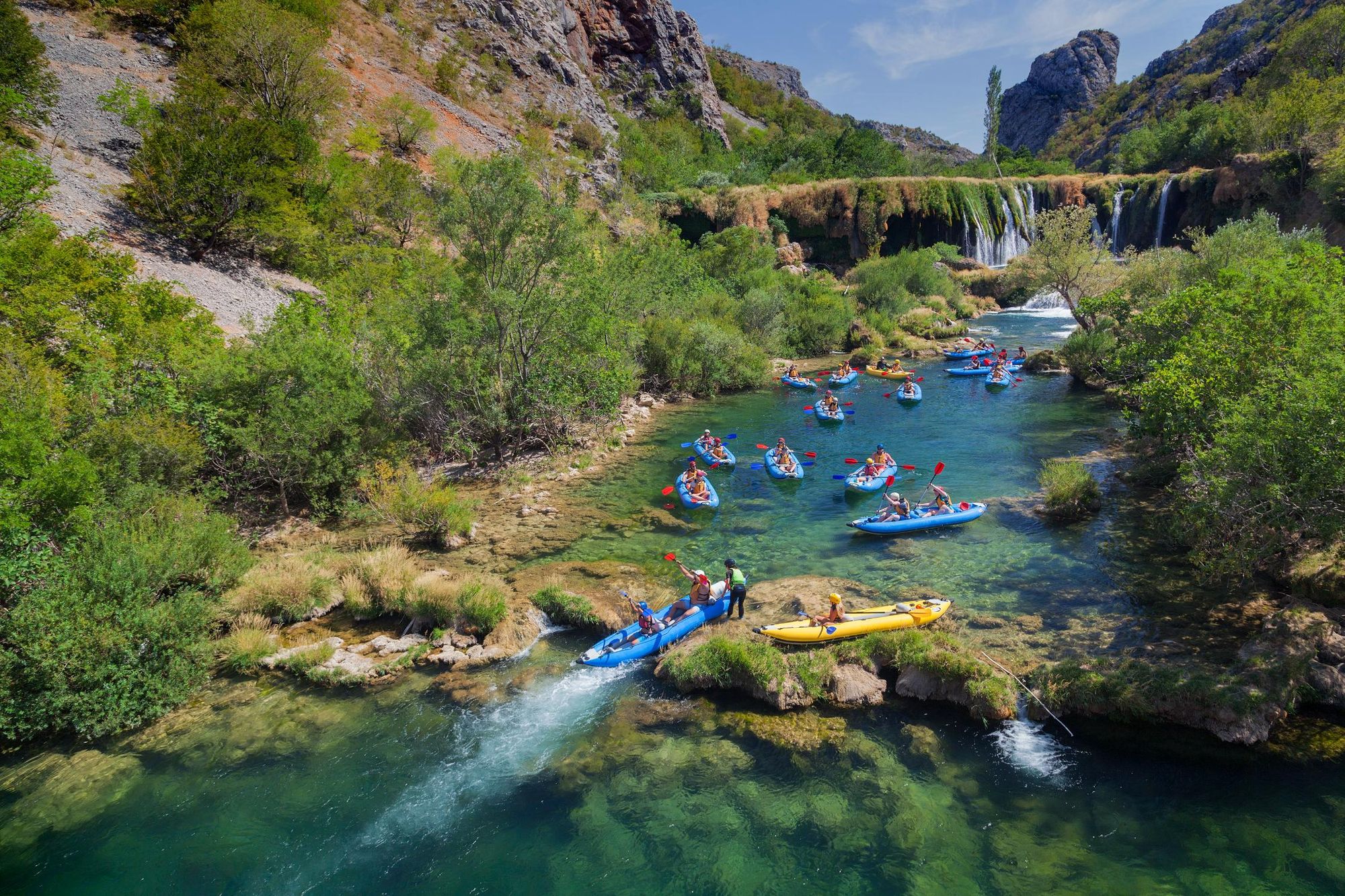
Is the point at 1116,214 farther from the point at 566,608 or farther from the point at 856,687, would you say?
the point at 566,608

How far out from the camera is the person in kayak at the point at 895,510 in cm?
1488

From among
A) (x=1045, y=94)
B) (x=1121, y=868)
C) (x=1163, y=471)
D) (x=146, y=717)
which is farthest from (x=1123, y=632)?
(x=1045, y=94)

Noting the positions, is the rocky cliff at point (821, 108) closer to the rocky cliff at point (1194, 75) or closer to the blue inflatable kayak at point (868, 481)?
the rocky cliff at point (1194, 75)

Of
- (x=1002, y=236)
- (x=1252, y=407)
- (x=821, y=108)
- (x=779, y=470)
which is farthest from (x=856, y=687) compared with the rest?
(x=821, y=108)

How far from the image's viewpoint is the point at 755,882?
22.6 feet

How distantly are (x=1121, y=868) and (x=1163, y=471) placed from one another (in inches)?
483

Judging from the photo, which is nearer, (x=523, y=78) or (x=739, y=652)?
(x=739, y=652)

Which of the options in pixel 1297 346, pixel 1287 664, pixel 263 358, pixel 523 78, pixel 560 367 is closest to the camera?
pixel 1287 664

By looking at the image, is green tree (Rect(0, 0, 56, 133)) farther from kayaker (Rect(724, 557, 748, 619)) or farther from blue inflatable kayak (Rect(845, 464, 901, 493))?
blue inflatable kayak (Rect(845, 464, 901, 493))

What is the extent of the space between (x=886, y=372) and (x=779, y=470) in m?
14.8

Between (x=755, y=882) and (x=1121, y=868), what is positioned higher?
(x=1121, y=868)

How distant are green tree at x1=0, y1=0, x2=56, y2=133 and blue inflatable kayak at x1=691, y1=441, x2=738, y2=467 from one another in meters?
23.5

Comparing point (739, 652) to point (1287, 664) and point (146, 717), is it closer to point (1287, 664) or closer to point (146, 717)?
point (1287, 664)

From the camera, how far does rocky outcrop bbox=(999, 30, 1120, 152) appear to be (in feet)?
382
